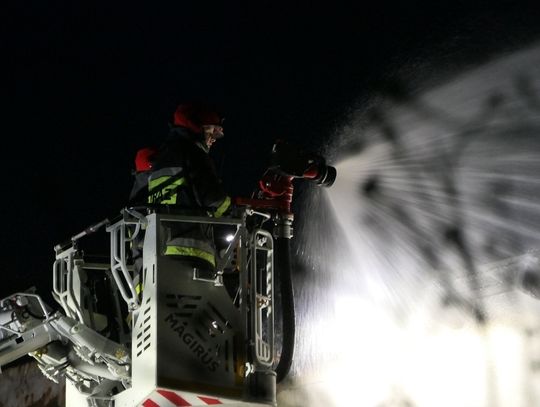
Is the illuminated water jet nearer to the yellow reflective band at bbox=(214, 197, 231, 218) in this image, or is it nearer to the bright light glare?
the bright light glare

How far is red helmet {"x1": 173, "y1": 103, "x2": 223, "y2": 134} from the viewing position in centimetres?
642

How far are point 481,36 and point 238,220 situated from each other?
3430mm

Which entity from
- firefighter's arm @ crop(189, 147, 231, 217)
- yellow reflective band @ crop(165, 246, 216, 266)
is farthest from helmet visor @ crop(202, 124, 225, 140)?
yellow reflective band @ crop(165, 246, 216, 266)

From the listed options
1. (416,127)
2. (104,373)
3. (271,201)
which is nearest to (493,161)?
(416,127)

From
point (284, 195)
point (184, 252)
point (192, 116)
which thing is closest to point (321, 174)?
point (284, 195)

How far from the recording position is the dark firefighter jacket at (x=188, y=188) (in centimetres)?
593

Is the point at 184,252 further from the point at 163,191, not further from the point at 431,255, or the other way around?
the point at 431,255

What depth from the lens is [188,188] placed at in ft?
20.2

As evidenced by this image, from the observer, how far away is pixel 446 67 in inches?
315

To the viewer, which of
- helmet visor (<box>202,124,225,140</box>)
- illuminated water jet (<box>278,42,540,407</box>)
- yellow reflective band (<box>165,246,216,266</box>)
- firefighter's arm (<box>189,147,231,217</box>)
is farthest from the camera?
helmet visor (<box>202,124,225,140</box>)

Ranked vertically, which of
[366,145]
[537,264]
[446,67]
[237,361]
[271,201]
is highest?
[446,67]

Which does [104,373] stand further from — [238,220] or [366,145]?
[366,145]

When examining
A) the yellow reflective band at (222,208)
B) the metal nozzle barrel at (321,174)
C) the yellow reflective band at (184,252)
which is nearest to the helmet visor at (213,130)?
the yellow reflective band at (222,208)

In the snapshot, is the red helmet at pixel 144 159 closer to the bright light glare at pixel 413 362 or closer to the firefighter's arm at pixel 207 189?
the firefighter's arm at pixel 207 189
